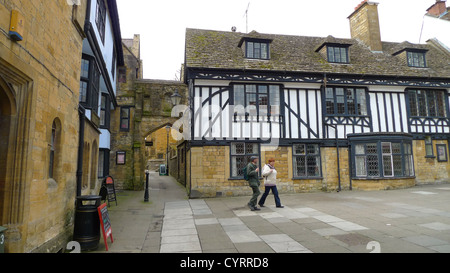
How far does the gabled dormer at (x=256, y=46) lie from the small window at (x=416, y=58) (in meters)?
8.99

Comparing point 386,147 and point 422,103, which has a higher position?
point 422,103

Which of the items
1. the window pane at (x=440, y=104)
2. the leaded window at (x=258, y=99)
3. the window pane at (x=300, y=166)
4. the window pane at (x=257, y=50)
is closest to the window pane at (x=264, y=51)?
the window pane at (x=257, y=50)

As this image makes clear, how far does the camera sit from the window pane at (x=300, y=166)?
13.6m

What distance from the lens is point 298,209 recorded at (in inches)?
346

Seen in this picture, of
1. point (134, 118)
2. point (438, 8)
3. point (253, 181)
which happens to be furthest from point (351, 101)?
point (134, 118)

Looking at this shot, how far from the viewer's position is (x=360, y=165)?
13703 mm

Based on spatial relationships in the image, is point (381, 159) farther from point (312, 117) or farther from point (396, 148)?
point (312, 117)

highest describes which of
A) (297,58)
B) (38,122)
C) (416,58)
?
(416,58)

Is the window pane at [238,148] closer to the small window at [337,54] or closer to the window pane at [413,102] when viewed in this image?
the small window at [337,54]

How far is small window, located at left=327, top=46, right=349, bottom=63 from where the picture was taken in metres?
15.2

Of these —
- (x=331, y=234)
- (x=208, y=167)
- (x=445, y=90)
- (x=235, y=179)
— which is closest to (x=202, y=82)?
(x=208, y=167)

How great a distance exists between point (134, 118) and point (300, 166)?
38.6 feet

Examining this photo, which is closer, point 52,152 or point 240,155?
point 52,152

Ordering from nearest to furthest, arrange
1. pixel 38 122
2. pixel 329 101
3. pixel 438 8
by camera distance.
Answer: pixel 38 122 → pixel 329 101 → pixel 438 8
